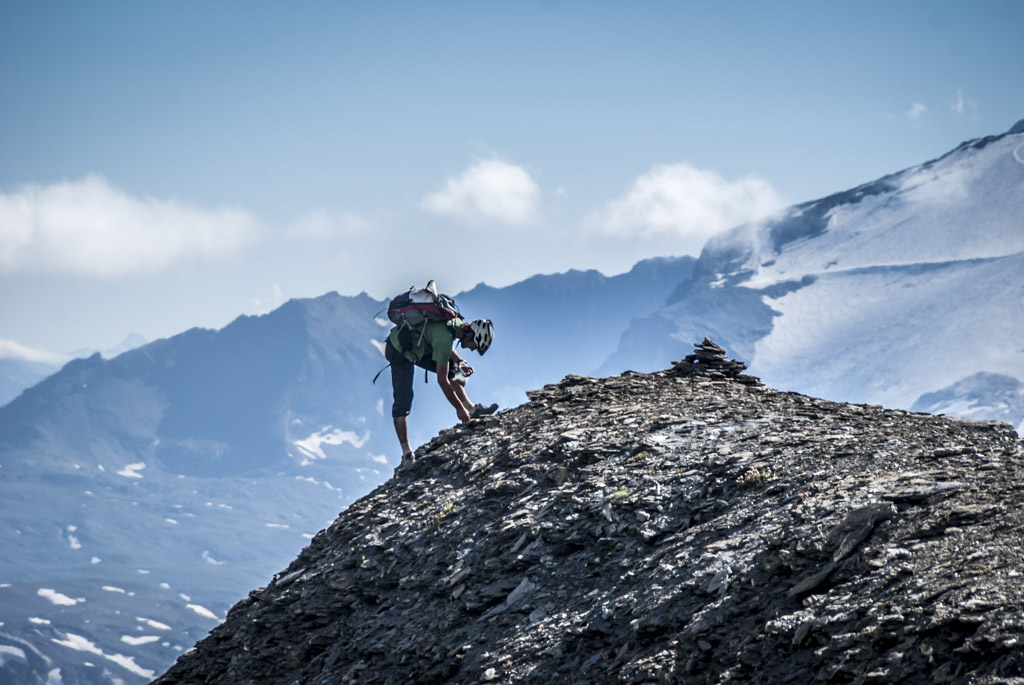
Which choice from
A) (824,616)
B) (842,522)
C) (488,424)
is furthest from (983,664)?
(488,424)

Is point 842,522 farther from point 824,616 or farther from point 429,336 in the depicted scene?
point 429,336

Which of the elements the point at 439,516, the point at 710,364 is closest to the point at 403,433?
the point at 439,516

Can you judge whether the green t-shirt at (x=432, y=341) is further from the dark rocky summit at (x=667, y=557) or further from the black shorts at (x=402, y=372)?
the dark rocky summit at (x=667, y=557)

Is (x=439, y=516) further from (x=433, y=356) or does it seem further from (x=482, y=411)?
(x=482, y=411)

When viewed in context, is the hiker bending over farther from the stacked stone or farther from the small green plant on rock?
the stacked stone

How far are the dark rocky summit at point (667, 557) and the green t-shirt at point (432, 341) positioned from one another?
76.6 inches

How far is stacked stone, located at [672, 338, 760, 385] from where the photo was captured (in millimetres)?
23188

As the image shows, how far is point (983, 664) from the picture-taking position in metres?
8.37

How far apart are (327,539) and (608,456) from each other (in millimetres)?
6938

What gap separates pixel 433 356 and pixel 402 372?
3.47 ft

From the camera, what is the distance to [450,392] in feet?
74.3

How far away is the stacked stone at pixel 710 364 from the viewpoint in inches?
913

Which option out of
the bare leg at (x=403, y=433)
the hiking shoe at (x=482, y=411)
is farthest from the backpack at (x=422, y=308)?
the hiking shoe at (x=482, y=411)

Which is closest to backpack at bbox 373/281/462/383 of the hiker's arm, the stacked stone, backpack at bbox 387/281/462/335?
backpack at bbox 387/281/462/335
